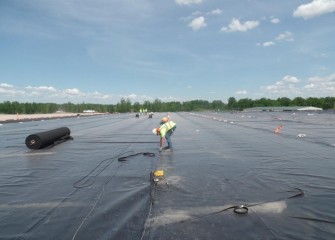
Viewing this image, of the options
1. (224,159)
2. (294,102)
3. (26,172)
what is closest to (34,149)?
(26,172)

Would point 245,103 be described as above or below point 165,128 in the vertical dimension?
above

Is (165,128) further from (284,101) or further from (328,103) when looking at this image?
(284,101)

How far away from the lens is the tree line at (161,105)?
119 metres

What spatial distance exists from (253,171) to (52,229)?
17.7ft

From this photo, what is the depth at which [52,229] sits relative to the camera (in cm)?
454

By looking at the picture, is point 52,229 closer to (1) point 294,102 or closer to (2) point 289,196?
(2) point 289,196

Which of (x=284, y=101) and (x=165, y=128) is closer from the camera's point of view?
(x=165, y=128)

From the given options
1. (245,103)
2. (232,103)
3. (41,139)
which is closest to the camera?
(41,139)

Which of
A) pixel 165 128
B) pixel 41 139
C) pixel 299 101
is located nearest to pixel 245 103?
pixel 299 101

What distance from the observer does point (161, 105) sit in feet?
537

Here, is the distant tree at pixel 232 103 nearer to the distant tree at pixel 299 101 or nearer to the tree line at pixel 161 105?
the tree line at pixel 161 105

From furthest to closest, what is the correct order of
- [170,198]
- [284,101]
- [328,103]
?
[284,101] → [328,103] → [170,198]

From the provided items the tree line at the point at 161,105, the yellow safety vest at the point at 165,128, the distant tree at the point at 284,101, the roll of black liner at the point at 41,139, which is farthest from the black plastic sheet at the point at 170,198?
the distant tree at the point at 284,101

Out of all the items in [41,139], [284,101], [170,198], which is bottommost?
[170,198]
